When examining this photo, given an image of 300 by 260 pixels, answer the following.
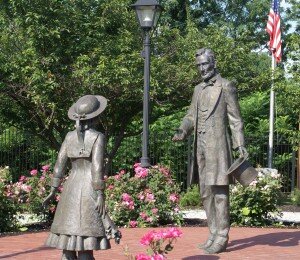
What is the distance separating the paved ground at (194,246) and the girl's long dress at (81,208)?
6.88 ft

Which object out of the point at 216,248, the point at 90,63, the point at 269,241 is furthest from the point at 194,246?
the point at 90,63

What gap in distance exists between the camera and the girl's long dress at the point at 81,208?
20.6 ft

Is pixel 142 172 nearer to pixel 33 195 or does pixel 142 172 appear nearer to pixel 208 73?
pixel 33 195

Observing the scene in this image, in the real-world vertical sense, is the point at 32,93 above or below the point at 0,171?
above

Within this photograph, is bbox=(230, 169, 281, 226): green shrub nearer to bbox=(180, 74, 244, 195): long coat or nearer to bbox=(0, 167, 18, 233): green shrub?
bbox=(0, 167, 18, 233): green shrub

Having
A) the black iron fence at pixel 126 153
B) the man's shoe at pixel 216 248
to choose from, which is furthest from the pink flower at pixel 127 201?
the black iron fence at pixel 126 153

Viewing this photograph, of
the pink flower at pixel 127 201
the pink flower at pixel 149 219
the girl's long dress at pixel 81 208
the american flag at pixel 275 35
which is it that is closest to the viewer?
the girl's long dress at pixel 81 208

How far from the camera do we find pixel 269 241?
9844 millimetres

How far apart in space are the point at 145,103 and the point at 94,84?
3.20 meters

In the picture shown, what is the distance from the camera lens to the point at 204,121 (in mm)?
8695

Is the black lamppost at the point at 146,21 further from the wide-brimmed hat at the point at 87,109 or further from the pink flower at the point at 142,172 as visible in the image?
the wide-brimmed hat at the point at 87,109

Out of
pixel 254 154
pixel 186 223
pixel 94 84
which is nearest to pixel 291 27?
pixel 254 154

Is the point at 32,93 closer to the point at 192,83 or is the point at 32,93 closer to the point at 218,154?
the point at 192,83

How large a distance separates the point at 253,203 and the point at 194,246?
3531mm
